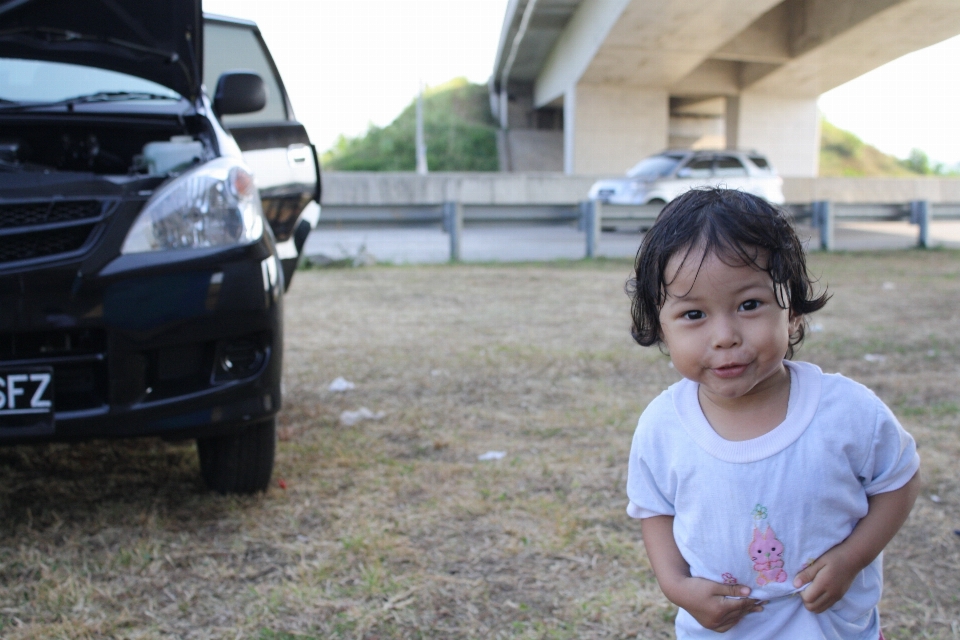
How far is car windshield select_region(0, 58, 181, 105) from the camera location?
3.31 metres

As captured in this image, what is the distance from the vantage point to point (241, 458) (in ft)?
9.71

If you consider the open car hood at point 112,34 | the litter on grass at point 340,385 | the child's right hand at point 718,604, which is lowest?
the litter on grass at point 340,385

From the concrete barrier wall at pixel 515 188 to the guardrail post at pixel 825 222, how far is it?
6670 mm

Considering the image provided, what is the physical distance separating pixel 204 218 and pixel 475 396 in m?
2.11

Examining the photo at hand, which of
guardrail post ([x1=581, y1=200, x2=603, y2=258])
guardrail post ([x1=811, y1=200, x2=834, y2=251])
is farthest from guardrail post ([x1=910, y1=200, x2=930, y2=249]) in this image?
guardrail post ([x1=581, y1=200, x2=603, y2=258])

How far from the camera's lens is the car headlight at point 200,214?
2580 millimetres

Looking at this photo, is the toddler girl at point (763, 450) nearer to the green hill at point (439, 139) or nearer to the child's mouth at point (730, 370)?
the child's mouth at point (730, 370)

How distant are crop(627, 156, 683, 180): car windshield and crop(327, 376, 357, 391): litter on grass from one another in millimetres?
14444

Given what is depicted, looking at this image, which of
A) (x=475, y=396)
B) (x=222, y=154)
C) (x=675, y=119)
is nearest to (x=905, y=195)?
(x=675, y=119)

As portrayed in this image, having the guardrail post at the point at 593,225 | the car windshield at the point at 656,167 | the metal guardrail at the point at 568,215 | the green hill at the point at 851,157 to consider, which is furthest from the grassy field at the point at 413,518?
the green hill at the point at 851,157

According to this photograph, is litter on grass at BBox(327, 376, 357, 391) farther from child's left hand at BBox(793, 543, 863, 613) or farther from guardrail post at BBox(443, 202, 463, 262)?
guardrail post at BBox(443, 202, 463, 262)

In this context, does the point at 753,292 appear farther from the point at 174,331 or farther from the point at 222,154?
the point at 222,154

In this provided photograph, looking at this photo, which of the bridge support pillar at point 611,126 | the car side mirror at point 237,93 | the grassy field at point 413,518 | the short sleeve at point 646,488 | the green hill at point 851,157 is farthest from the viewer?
the green hill at point 851,157

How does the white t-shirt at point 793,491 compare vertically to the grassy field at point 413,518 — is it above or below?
above
